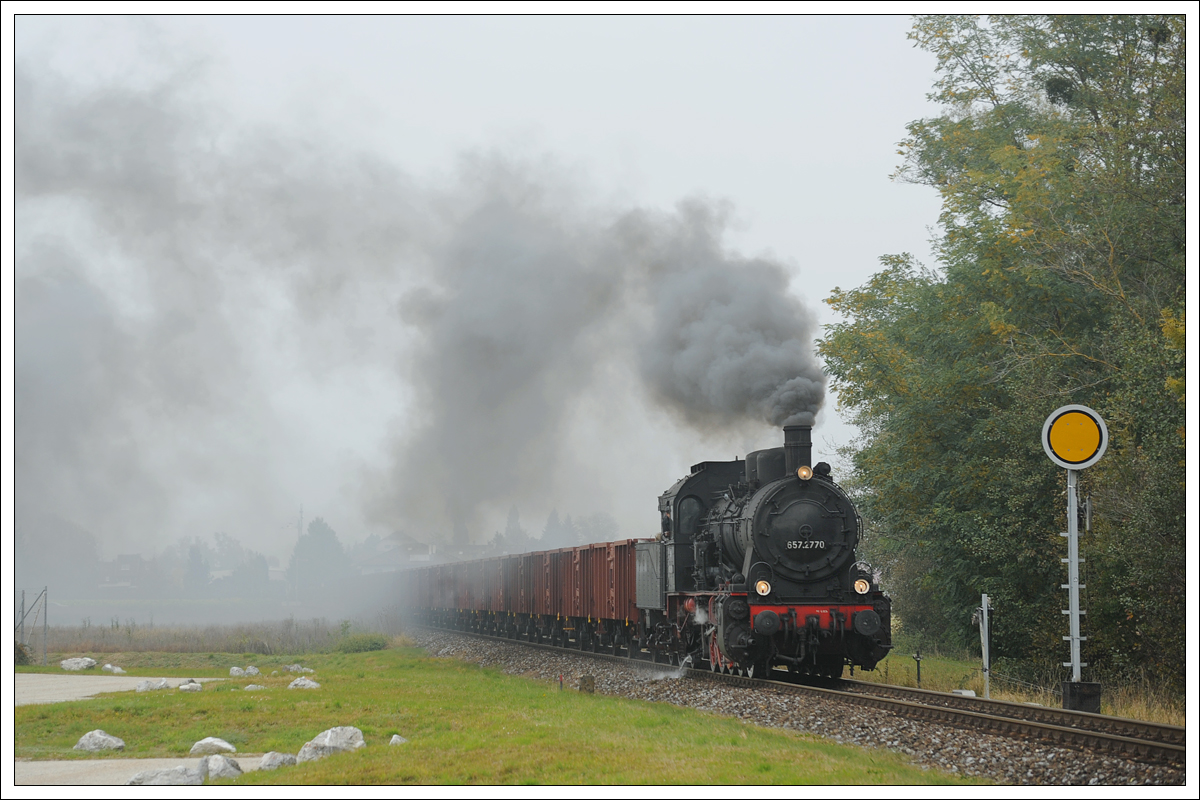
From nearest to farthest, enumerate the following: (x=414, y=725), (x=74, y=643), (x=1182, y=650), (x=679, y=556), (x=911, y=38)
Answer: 1. (x=414, y=725)
2. (x=1182, y=650)
3. (x=679, y=556)
4. (x=911, y=38)
5. (x=74, y=643)

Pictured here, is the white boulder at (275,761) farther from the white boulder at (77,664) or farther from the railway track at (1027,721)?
the white boulder at (77,664)

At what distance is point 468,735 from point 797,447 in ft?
24.0

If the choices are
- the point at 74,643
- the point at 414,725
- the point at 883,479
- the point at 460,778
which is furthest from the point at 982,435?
the point at 74,643

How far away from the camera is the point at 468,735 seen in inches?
402

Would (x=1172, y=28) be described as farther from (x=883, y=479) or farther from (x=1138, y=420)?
(x=883, y=479)

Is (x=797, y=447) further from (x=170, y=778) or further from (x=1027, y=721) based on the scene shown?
(x=170, y=778)

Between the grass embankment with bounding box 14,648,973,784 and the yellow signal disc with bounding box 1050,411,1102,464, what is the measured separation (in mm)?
2929

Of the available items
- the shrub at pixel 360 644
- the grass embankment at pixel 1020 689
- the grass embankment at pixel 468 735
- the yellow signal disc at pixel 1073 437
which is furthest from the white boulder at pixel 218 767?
the shrub at pixel 360 644

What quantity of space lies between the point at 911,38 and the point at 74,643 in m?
29.2

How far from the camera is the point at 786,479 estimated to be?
1498 cm

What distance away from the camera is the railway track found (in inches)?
338

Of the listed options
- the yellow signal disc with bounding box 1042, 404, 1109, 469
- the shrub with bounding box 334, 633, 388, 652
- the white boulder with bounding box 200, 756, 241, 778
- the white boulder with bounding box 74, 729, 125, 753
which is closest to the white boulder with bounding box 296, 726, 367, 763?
the white boulder with bounding box 200, 756, 241, 778

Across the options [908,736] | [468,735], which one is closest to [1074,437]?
[908,736]

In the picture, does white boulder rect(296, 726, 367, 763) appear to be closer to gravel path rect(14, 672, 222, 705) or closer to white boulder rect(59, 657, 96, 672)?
gravel path rect(14, 672, 222, 705)
